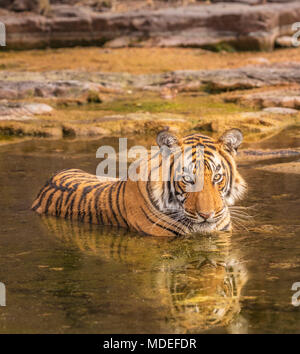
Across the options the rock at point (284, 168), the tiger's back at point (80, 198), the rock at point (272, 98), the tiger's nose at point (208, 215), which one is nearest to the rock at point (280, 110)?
the rock at point (272, 98)

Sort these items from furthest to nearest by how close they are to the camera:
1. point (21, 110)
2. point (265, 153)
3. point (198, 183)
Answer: point (21, 110)
point (265, 153)
point (198, 183)

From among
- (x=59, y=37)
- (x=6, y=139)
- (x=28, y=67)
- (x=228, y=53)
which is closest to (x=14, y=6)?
(x=59, y=37)

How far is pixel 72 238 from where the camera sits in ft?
18.0

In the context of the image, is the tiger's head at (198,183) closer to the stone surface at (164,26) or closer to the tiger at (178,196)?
the tiger at (178,196)

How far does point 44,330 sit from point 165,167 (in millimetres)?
1834

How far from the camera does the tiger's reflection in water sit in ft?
13.0

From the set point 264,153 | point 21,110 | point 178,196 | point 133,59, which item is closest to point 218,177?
point 178,196

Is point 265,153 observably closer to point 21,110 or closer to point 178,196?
point 178,196

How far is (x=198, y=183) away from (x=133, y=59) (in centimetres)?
1096

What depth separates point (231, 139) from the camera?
17.7ft

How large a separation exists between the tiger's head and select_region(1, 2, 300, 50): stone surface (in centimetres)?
1177

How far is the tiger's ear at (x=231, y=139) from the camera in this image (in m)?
5.38

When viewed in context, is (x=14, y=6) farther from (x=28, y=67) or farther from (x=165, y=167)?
(x=165, y=167)

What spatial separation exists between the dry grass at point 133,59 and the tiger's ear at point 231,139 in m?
9.37
